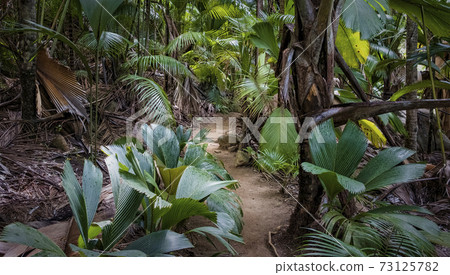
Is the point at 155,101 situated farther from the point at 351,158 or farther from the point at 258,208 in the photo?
the point at 351,158

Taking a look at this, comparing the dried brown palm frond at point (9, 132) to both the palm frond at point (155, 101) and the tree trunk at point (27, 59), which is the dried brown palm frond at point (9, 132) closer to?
the tree trunk at point (27, 59)

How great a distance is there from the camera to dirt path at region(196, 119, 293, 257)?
3.48 feet

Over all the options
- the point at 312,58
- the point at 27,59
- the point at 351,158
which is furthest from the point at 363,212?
the point at 27,59

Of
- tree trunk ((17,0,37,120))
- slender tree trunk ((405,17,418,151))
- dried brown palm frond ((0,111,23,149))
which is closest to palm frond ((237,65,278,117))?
slender tree trunk ((405,17,418,151))

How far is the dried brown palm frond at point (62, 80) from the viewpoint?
4.40ft

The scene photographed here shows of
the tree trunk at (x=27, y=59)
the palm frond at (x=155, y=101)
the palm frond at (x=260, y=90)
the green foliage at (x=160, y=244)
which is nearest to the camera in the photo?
the green foliage at (x=160, y=244)

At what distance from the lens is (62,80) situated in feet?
4.49

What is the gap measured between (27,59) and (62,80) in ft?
0.58

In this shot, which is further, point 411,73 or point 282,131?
point 411,73

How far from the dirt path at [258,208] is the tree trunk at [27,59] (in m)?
1.19

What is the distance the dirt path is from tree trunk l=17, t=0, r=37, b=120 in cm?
119

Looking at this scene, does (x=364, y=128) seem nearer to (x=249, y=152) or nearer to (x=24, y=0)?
(x=249, y=152)

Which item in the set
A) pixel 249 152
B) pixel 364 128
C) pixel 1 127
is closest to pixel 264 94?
pixel 364 128

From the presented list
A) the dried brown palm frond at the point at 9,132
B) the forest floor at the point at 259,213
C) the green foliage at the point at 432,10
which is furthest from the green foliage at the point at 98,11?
the green foliage at the point at 432,10
